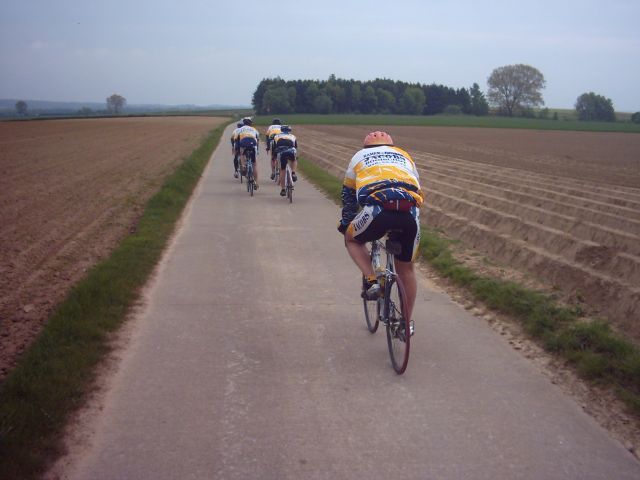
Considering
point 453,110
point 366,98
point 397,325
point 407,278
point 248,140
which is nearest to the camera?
point 397,325

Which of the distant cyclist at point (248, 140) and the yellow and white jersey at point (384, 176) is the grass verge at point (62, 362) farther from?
the distant cyclist at point (248, 140)

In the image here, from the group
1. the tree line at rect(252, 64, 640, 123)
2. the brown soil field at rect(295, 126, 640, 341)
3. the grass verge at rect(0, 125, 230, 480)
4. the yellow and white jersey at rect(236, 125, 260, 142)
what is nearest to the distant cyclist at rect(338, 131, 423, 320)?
the grass verge at rect(0, 125, 230, 480)

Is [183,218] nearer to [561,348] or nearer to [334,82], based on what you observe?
[561,348]

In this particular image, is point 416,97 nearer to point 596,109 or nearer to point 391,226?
point 596,109

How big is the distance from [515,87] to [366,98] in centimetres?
3173

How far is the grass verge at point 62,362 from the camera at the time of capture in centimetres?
371

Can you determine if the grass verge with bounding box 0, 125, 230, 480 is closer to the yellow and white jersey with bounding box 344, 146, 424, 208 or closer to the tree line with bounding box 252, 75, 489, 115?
the yellow and white jersey with bounding box 344, 146, 424, 208

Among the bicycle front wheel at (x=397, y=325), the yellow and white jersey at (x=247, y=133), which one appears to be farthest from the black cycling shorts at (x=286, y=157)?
the bicycle front wheel at (x=397, y=325)

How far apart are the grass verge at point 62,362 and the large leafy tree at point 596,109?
128964mm

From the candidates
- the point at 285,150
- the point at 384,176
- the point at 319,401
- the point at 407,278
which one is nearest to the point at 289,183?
the point at 285,150

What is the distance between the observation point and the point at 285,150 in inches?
608

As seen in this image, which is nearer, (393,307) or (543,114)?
(393,307)

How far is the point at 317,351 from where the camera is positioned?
5527mm

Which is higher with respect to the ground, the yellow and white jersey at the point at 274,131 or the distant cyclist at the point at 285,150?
the yellow and white jersey at the point at 274,131
